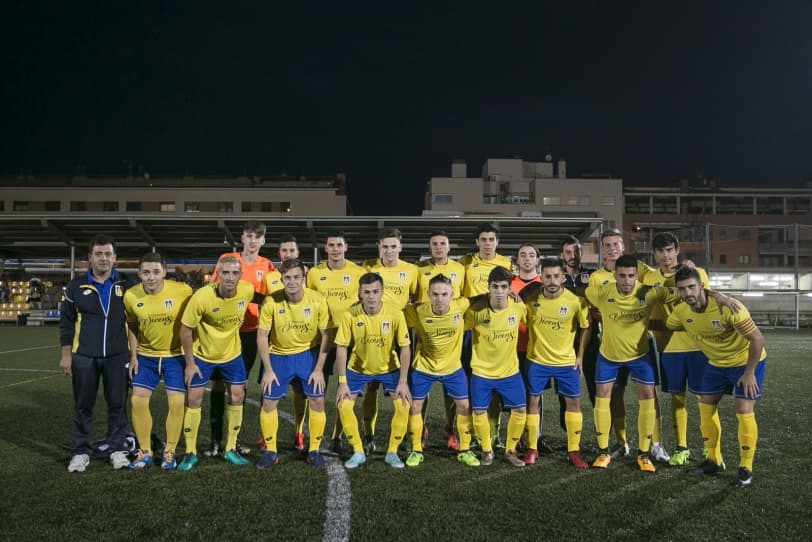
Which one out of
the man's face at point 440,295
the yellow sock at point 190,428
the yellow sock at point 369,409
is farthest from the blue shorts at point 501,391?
the yellow sock at point 190,428

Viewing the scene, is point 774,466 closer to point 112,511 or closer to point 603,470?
point 603,470

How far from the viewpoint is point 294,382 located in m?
4.84

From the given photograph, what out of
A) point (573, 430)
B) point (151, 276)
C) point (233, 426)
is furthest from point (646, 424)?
point (151, 276)

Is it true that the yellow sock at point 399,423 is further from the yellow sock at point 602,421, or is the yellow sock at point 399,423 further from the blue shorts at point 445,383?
the yellow sock at point 602,421

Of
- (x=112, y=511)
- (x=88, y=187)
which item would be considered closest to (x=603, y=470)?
(x=112, y=511)

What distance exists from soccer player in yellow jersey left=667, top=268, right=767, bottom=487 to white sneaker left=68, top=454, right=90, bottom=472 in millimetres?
4498

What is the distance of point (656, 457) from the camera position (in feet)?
15.0

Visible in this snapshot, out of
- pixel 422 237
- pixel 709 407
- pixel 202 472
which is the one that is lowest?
pixel 202 472

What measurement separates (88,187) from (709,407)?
4790cm

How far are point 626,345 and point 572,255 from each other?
1187 mm

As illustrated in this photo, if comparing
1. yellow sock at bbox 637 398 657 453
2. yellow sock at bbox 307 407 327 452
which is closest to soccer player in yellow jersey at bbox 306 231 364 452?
yellow sock at bbox 307 407 327 452

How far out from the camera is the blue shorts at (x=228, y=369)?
4617mm

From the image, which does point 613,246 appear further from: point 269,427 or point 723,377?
point 269,427

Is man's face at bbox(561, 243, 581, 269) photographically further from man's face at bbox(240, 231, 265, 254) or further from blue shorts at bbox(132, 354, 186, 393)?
blue shorts at bbox(132, 354, 186, 393)
